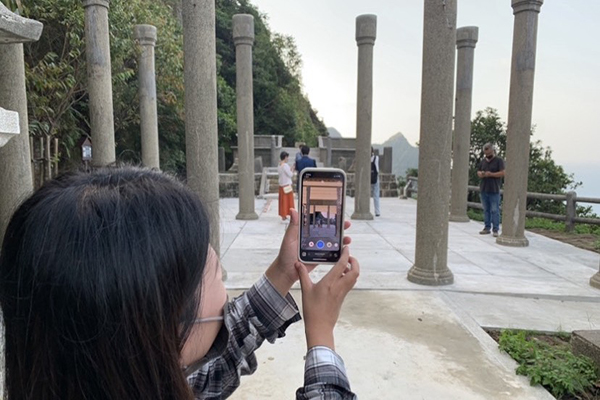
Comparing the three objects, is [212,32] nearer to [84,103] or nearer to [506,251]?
[506,251]

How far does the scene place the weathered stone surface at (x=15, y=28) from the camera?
1.46 m

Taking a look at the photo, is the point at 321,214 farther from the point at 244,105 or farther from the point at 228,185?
the point at 228,185

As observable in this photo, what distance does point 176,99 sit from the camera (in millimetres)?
13672

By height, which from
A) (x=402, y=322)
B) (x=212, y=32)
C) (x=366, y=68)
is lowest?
(x=402, y=322)

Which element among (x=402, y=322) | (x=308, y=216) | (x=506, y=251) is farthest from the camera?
(x=506, y=251)

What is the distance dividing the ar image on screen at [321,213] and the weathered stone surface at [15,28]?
1.19 meters

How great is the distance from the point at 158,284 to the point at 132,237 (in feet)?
0.29

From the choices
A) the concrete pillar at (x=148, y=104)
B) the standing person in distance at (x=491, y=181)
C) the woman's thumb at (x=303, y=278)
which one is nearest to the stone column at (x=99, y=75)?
the concrete pillar at (x=148, y=104)

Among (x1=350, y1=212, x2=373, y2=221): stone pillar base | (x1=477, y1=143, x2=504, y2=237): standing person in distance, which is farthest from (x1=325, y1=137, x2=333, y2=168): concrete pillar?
(x1=477, y1=143, x2=504, y2=237): standing person in distance

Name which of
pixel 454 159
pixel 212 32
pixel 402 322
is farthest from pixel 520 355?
pixel 454 159

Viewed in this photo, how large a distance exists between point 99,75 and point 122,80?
471 cm

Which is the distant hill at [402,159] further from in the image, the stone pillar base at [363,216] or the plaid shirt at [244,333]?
the plaid shirt at [244,333]

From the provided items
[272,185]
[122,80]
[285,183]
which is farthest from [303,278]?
[272,185]

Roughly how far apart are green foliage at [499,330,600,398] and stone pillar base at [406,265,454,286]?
1531 millimetres
